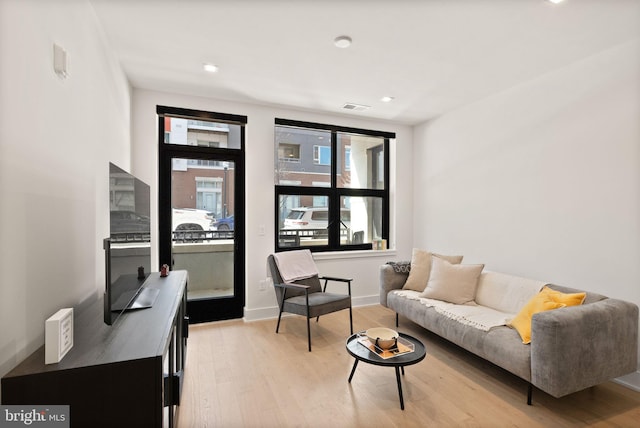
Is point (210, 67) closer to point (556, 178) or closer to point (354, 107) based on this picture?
point (354, 107)

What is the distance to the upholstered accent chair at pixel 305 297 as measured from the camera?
316 cm

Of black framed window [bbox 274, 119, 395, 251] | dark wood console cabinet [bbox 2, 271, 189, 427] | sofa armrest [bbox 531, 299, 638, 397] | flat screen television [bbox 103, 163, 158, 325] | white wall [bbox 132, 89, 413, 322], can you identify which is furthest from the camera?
black framed window [bbox 274, 119, 395, 251]

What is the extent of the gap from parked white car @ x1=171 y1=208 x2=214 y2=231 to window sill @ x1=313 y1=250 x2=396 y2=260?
1405mm

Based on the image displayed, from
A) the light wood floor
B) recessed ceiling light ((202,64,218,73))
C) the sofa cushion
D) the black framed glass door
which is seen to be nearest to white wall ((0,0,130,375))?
recessed ceiling light ((202,64,218,73))

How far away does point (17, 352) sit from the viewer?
1209 mm

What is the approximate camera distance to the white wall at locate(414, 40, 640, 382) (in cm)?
247

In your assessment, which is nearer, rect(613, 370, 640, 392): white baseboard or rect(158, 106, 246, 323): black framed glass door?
rect(613, 370, 640, 392): white baseboard

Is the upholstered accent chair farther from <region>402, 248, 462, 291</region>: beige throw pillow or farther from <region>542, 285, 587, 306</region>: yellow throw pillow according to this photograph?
<region>542, 285, 587, 306</region>: yellow throw pillow

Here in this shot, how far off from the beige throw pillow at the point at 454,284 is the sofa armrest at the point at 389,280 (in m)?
0.40

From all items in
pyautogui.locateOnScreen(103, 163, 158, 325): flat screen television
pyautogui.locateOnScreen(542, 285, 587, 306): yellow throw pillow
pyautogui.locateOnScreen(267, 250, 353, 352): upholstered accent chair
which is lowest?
pyautogui.locateOnScreen(267, 250, 353, 352): upholstered accent chair

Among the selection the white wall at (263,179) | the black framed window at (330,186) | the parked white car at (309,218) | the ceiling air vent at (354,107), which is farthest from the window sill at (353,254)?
the ceiling air vent at (354,107)

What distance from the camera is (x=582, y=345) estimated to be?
80.7 inches

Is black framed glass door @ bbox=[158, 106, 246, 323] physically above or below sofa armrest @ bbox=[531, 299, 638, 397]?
above

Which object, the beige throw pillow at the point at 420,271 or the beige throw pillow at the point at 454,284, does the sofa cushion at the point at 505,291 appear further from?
the beige throw pillow at the point at 420,271
